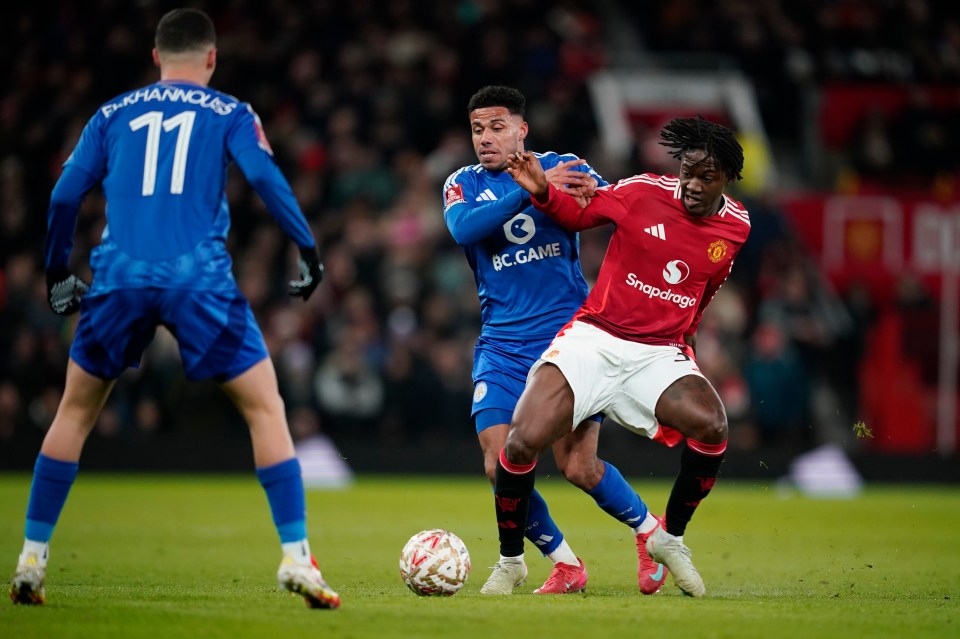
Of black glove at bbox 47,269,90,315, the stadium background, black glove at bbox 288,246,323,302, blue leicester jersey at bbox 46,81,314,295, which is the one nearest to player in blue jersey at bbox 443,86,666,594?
black glove at bbox 288,246,323,302

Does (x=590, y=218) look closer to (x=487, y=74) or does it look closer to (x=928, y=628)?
(x=928, y=628)

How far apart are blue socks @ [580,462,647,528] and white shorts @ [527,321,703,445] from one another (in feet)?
1.10

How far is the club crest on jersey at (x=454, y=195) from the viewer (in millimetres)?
7328

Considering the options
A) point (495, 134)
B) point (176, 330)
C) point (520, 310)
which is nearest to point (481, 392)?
point (520, 310)

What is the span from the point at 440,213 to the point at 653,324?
10.1 metres

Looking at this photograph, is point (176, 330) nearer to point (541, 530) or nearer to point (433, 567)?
point (433, 567)

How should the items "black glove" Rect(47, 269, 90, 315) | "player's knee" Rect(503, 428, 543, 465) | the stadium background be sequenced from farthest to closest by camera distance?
1. the stadium background
2. "player's knee" Rect(503, 428, 543, 465)
3. "black glove" Rect(47, 269, 90, 315)

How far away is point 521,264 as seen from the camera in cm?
738

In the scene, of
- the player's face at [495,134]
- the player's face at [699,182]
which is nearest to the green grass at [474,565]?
the player's face at [699,182]

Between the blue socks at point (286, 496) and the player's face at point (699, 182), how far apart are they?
2.51 metres

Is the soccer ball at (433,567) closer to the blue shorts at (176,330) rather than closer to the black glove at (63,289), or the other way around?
the blue shorts at (176,330)

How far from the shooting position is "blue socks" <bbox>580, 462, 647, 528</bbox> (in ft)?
A: 23.6

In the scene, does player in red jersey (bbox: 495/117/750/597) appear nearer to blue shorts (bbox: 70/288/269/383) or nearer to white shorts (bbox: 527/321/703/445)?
white shorts (bbox: 527/321/703/445)

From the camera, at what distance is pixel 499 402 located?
24.0 ft
